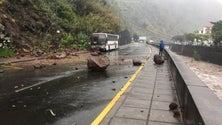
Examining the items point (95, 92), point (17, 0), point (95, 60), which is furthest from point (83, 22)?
point (95, 92)

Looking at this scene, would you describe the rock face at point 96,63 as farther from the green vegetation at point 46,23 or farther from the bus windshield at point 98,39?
the bus windshield at point 98,39

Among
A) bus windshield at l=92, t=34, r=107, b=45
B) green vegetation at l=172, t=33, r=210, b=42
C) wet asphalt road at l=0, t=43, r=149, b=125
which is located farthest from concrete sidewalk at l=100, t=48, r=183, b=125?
green vegetation at l=172, t=33, r=210, b=42

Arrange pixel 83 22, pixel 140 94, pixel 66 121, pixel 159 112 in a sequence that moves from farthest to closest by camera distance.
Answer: pixel 83 22
pixel 140 94
pixel 159 112
pixel 66 121

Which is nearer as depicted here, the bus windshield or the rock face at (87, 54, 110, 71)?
the rock face at (87, 54, 110, 71)

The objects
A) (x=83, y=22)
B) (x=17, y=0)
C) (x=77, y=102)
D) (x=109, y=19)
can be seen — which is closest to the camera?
(x=77, y=102)

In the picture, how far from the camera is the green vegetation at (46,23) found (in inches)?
1312

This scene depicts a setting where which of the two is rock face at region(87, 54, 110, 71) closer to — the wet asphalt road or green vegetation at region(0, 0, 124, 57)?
the wet asphalt road

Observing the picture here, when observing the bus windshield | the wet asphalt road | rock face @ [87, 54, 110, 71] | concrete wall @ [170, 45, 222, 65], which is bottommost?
concrete wall @ [170, 45, 222, 65]

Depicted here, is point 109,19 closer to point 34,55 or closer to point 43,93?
point 34,55

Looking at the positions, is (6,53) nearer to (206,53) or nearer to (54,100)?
(54,100)

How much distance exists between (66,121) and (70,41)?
126ft

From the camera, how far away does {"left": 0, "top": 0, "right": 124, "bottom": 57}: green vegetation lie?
33.3 metres

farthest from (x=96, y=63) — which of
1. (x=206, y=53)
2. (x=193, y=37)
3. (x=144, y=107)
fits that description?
(x=193, y=37)

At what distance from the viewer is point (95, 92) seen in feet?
40.1
